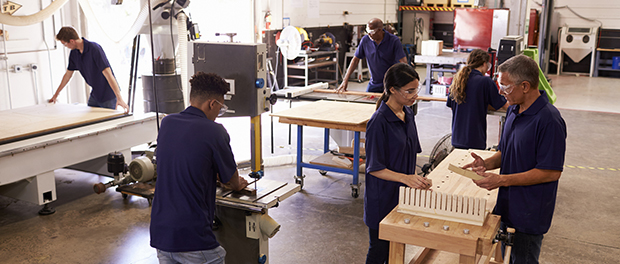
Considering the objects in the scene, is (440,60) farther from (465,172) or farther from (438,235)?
(438,235)

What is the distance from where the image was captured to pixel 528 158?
215 cm

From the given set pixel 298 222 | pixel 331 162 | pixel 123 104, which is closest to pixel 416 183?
pixel 298 222

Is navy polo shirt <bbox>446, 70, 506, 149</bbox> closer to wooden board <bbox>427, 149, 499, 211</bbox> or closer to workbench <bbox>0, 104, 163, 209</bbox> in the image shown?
wooden board <bbox>427, 149, 499, 211</bbox>

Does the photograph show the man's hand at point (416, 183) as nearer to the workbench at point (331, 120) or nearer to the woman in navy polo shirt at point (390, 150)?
the woman in navy polo shirt at point (390, 150)

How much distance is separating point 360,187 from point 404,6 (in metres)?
10.1

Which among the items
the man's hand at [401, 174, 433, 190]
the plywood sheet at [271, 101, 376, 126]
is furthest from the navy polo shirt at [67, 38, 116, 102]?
the man's hand at [401, 174, 433, 190]

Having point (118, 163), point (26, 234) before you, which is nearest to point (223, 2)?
point (118, 163)

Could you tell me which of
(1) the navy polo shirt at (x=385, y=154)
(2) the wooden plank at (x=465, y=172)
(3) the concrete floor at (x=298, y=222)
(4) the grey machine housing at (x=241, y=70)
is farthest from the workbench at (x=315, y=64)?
(2) the wooden plank at (x=465, y=172)

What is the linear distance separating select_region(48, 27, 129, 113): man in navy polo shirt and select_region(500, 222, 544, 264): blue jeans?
3671 mm

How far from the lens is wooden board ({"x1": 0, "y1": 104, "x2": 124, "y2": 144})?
3.94 m

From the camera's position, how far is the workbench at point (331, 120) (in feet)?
14.4

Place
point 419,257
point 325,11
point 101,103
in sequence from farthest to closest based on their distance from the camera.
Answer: point 325,11, point 101,103, point 419,257

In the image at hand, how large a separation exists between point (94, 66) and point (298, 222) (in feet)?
8.20

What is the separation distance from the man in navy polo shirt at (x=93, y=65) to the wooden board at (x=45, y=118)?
0.19 meters
